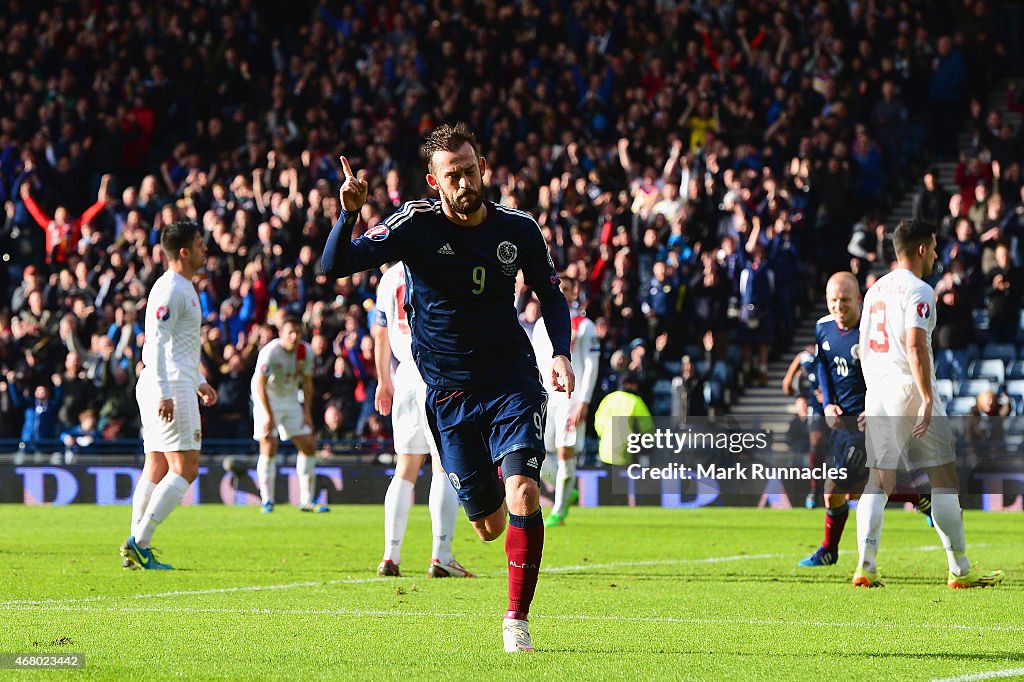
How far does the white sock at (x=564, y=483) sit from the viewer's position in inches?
639

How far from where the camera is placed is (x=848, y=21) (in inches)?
1013

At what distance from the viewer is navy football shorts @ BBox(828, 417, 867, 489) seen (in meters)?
11.3

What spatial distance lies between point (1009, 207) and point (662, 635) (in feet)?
49.1

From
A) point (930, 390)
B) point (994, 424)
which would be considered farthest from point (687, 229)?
point (930, 390)

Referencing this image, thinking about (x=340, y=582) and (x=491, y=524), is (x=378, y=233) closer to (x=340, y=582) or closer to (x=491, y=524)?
(x=491, y=524)

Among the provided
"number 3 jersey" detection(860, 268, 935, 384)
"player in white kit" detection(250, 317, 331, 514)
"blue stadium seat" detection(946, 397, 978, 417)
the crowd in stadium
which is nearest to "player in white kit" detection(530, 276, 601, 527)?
the crowd in stadium

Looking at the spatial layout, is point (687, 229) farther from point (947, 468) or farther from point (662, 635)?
point (662, 635)

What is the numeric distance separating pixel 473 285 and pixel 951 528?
165 inches

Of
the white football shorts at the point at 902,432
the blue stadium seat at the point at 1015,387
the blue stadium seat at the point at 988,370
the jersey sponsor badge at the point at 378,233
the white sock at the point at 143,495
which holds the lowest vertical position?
the white sock at the point at 143,495

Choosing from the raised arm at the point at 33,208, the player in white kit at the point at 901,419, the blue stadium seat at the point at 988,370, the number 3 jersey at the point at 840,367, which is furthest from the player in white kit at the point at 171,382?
the raised arm at the point at 33,208

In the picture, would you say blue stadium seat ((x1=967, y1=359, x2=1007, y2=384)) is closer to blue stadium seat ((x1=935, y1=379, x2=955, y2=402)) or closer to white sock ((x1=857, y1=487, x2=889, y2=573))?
blue stadium seat ((x1=935, y1=379, x2=955, y2=402))

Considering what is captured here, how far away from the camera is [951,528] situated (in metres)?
10.0

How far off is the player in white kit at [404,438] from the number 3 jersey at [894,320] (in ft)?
9.20

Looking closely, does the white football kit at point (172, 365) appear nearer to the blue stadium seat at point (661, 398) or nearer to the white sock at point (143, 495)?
the white sock at point (143, 495)
